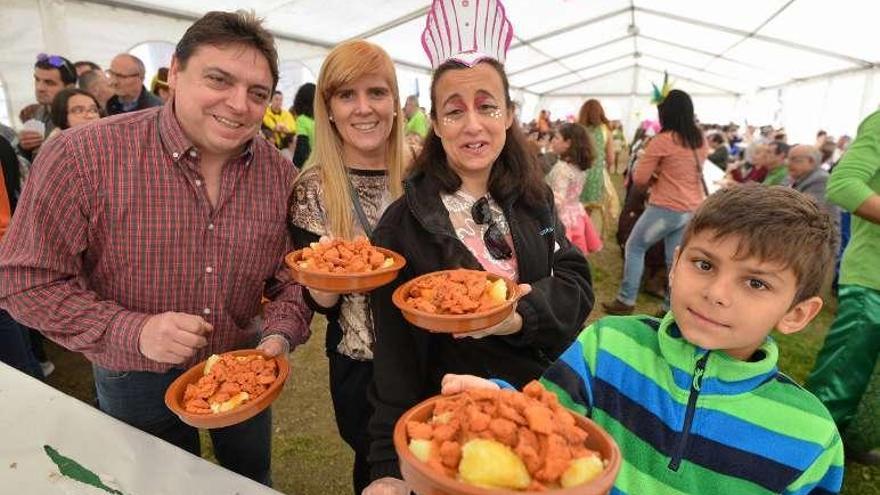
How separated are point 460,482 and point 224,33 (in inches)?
61.8

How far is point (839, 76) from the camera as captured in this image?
45.5ft

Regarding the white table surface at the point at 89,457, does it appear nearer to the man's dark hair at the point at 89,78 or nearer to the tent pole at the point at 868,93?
the man's dark hair at the point at 89,78

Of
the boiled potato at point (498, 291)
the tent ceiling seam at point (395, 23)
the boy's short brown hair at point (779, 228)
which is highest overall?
the tent ceiling seam at point (395, 23)

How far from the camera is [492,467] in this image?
746 millimetres

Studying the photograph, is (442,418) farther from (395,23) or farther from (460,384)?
(395,23)

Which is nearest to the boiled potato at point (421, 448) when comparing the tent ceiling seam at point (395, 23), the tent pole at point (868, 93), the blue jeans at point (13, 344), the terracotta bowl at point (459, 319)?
the terracotta bowl at point (459, 319)

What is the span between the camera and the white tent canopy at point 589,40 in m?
6.26

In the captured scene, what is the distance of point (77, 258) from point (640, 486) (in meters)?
1.87

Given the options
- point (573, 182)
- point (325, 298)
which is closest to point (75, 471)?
point (325, 298)

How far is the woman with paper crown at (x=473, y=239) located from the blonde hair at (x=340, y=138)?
0.31 meters

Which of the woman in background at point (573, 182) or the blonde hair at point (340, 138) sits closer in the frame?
the blonde hair at point (340, 138)

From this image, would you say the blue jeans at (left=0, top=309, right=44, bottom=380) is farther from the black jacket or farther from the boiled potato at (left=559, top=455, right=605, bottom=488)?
the boiled potato at (left=559, top=455, right=605, bottom=488)

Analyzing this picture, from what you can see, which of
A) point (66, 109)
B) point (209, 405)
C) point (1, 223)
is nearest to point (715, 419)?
point (209, 405)

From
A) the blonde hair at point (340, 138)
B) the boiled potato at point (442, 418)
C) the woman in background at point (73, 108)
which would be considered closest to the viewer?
the boiled potato at point (442, 418)
